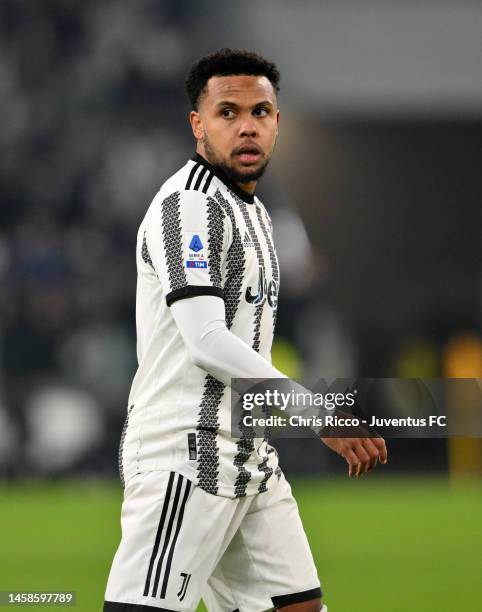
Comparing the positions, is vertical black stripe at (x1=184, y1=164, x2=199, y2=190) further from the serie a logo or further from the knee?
the knee

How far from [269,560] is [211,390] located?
1.82ft

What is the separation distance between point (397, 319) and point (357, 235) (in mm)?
2909

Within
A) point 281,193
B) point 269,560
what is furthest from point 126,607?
point 281,193

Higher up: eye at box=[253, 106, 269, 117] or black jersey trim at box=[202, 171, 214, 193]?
eye at box=[253, 106, 269, 117]

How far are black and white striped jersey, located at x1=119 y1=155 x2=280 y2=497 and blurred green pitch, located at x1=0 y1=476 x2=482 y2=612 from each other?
2958 mm

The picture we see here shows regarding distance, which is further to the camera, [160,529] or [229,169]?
[229,169]

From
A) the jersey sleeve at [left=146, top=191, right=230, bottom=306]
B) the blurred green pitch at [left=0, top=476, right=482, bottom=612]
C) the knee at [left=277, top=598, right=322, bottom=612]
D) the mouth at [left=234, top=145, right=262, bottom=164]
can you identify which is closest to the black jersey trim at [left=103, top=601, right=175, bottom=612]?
the knee at [left=277, top=598, right=322, bottom=612]

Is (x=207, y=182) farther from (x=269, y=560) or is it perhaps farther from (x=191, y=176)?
(x=269, y=560)

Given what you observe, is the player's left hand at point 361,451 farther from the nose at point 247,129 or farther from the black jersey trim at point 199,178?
the nose at point 247,129

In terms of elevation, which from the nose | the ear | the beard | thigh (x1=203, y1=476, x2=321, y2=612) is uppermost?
the ear

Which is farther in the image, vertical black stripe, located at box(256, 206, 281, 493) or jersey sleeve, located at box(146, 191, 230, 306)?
vertical black stripe, located at box(256, 206, 281, 493)

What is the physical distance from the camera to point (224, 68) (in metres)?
3.73

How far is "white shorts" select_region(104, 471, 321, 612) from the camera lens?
3408 millimetres

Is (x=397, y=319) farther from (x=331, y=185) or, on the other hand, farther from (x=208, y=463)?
(x=208, y=463)
